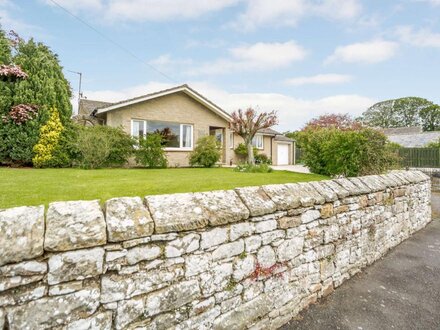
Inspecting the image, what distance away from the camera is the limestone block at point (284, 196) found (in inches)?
101

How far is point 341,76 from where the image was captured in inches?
755

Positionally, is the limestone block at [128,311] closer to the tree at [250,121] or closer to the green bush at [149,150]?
the green bush at [149,150]

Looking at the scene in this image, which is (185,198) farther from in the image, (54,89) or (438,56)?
(438,56)

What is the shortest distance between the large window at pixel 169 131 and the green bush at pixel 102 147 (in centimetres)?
180

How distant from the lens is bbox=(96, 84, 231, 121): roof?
12.8m

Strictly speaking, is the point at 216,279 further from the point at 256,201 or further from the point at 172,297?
the point at 256,201

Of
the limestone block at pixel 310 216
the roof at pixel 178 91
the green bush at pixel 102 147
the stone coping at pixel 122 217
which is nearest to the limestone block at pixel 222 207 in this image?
the stone coping at pixel 122 217

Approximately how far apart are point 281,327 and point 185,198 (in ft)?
5.78

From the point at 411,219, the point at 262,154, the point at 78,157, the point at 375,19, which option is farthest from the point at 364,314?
the point at 262,154

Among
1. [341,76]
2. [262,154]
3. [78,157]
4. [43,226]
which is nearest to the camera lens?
[43,226]

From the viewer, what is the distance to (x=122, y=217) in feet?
5.51

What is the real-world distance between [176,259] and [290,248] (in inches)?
54.9

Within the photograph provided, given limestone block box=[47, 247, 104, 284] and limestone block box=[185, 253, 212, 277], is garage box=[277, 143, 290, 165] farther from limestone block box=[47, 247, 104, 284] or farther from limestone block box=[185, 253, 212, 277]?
limestone block box=[47, 247, 104, 284]

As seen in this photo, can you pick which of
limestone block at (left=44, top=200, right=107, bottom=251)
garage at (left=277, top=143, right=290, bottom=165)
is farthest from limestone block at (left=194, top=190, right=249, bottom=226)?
garage at (left=277, top=143, right=290, bottom=165)
